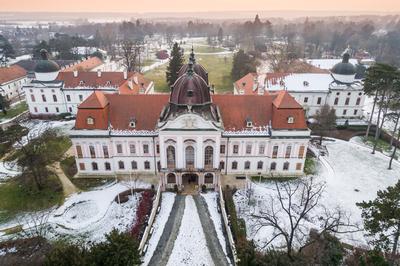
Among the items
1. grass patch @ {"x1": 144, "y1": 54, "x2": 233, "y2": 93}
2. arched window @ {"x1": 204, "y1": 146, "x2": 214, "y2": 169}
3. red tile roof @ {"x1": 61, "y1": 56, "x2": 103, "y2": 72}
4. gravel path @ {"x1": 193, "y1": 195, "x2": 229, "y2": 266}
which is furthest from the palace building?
red tile roof @ {"x1": 61, "y1": 56, "x2": 103, "y2": 72}

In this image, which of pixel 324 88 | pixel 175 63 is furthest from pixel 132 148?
pixel 324 88

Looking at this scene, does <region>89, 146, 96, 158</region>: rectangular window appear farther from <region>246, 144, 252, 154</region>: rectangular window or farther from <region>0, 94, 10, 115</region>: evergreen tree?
<region>0, 94, 10, 115</region>: evergreen tree

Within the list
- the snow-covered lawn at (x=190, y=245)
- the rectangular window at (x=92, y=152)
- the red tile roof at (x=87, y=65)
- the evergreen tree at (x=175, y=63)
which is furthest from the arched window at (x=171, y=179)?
the red tile roof at (x=87, y=65)

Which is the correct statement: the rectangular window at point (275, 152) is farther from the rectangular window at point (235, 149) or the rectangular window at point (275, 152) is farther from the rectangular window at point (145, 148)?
the rectangular window at point (145, 148)

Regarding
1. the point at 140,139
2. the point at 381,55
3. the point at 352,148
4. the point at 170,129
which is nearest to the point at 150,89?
the point at 140,139

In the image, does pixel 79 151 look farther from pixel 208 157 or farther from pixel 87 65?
pixel 87 65
